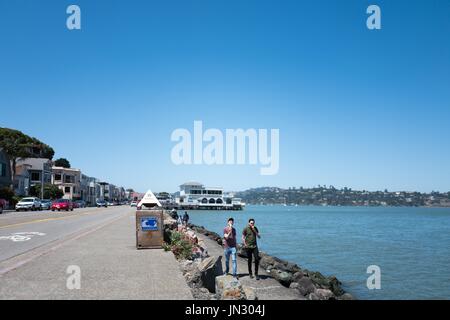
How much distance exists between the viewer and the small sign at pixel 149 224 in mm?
18578

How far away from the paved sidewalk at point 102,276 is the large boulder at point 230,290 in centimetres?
67

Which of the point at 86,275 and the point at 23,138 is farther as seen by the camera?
the point at 23,138

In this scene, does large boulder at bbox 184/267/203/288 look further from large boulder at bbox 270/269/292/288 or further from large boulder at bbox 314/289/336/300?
large boulder at bbox 270/269/292/288

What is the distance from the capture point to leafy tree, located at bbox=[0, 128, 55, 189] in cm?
9725

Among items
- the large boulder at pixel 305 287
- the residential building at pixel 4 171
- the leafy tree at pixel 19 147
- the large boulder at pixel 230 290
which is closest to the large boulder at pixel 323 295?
the large boulder at pixel 305 287

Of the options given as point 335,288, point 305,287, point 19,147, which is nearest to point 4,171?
point 19,147

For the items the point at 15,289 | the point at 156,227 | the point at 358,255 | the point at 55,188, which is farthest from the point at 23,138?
the point at 15,289

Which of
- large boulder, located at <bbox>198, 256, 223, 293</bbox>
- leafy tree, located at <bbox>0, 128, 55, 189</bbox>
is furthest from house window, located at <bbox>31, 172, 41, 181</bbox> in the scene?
large boulder, located at <bbox>198, 256, 223, 293</bbox>

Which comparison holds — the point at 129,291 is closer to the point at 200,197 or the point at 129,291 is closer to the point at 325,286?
the point at 325,286

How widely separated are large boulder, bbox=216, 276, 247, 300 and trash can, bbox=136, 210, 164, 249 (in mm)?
8838
